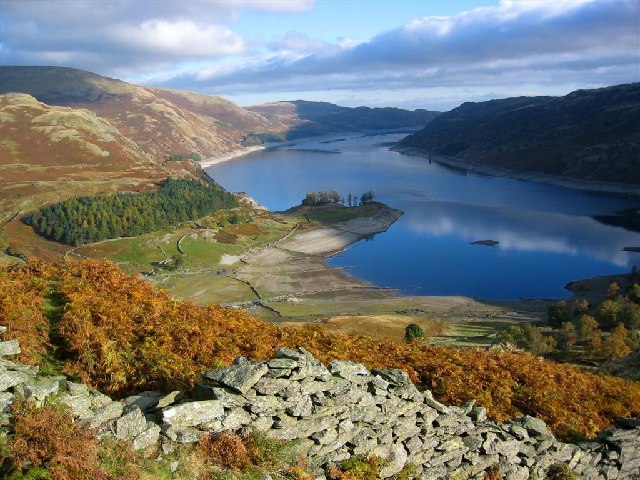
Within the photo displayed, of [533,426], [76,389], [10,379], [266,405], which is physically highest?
[10,379]

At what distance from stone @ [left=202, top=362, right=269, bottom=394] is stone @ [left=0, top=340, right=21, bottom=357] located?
496 centimetres

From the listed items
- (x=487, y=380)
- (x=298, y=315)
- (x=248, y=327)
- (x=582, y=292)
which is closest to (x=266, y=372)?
(x=248, y=327)

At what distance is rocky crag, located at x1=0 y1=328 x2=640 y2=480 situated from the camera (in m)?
12.0

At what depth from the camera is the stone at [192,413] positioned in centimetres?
1216

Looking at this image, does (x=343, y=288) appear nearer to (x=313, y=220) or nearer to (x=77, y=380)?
(x=313, y=220)

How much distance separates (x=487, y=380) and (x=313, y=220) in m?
148

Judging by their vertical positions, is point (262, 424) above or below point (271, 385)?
below

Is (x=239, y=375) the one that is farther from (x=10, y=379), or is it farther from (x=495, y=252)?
(x=495, y=252)

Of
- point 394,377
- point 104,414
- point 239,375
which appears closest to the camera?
point 104,414

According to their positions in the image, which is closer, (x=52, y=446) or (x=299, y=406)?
(x=52, y=446)

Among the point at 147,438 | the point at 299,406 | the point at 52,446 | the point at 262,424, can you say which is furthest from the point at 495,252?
the point at 52,446

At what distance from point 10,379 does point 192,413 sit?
13.1ft

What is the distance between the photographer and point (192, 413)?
1234 cm

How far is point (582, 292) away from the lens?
103m
